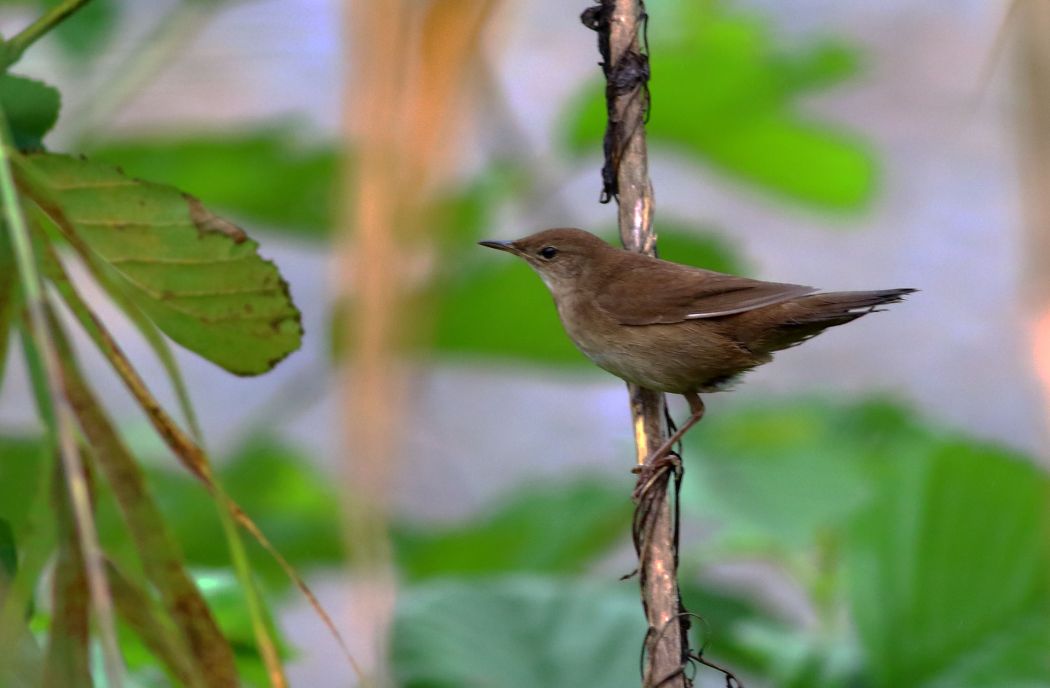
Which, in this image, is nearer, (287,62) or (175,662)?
(175,662)

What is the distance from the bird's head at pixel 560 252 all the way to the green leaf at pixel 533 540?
927 mm

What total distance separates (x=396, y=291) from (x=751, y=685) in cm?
338

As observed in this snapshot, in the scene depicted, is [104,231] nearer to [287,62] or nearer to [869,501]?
[869,501]

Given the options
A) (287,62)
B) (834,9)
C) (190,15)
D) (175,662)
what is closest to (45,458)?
(175,662)

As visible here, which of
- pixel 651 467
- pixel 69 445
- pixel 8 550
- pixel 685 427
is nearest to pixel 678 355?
pixel 685 427

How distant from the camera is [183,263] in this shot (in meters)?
1.03

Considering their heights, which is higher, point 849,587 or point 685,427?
point 685,427

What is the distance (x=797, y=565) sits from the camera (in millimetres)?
2812

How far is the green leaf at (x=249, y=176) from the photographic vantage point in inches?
113

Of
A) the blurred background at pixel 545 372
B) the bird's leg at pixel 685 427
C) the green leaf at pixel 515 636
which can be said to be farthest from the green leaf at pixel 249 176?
the bird's leg at pixel 685 427

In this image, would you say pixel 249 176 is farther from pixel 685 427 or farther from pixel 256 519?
pixel 685 427

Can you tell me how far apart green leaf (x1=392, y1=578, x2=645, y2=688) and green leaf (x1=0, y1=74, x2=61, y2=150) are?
4.04ft

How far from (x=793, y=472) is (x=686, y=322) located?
1093 millimetres

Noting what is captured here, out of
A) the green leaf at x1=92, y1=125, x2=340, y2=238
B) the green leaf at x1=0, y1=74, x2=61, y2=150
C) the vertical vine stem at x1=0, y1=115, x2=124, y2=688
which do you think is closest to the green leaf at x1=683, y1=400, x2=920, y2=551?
the green leaf at x1=92, y1=125, x2=340, y2=238
